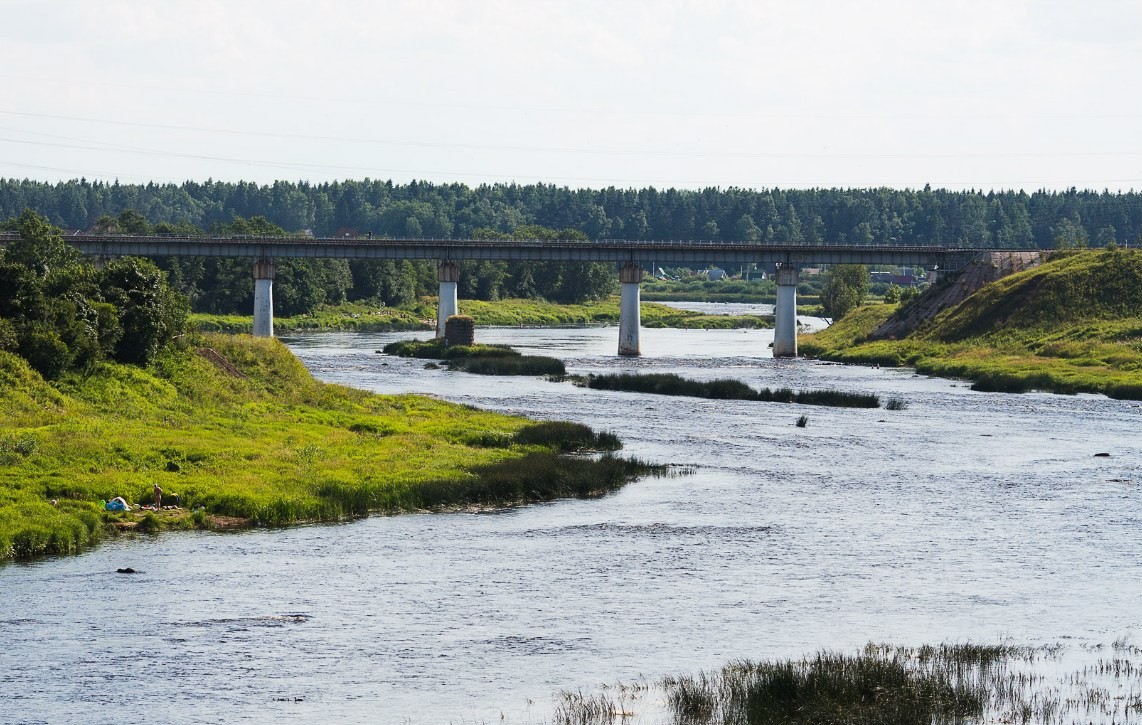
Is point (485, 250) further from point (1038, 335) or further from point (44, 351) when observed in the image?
point (44, 351)

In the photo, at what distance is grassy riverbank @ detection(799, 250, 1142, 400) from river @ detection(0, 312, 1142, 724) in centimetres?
5656

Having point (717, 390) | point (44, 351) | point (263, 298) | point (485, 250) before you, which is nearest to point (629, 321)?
point (485, 250)

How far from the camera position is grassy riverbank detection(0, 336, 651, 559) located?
53.2m

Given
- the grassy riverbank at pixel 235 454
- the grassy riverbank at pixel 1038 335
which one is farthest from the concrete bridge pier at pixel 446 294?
the grassy riverbank at pixel 235 454

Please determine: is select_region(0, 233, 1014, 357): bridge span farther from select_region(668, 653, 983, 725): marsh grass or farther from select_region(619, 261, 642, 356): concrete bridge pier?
select_region(668, 653, 983, 725): marsh grass

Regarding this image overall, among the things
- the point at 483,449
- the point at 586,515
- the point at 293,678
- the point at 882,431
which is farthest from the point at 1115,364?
the point at 293,678

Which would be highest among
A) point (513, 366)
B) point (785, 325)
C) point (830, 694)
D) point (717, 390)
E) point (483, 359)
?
point (785, 325)

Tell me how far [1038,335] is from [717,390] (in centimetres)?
5255

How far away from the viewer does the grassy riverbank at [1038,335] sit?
12812 centimetres

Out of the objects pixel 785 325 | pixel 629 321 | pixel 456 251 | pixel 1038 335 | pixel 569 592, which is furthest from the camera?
pixel 456 251

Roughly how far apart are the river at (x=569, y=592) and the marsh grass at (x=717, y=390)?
30758 mm

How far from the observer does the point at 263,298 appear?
573ft

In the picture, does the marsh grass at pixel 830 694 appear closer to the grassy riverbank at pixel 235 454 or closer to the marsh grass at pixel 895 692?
the marsh grass at pixel 895 692

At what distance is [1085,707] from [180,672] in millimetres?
20757
